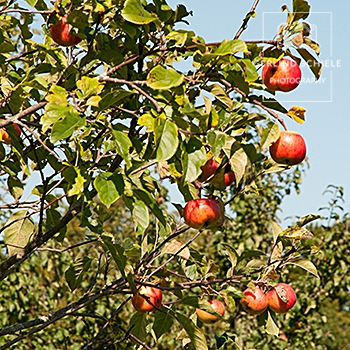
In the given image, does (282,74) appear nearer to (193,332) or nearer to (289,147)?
(289,147)

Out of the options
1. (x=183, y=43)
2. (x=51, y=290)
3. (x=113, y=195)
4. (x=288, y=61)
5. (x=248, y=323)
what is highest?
(x=248, y=323)

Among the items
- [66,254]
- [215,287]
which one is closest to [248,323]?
[66,254]

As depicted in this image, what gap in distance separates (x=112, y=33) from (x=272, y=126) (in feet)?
2.15

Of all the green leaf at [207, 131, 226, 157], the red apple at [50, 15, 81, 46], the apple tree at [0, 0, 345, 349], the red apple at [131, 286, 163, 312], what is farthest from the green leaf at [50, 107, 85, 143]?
the red apple at [131, 286, 163, 312]

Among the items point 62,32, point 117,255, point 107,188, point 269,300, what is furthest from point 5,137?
point 269,300

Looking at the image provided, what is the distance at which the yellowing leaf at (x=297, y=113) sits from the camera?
1495mm

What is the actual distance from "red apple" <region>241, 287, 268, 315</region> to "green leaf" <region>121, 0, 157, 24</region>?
956mm

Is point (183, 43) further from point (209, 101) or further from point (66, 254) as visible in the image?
point (66, 254)

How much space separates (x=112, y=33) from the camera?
6.25 feet

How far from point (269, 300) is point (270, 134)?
0.73 metres

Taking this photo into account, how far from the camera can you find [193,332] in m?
1.85

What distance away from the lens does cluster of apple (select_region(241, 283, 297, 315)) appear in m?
A: 1.99

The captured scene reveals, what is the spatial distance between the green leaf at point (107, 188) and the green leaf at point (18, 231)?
67cm

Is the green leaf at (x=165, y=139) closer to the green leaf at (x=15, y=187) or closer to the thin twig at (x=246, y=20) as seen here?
the thin twig at (x=246, y=20)
